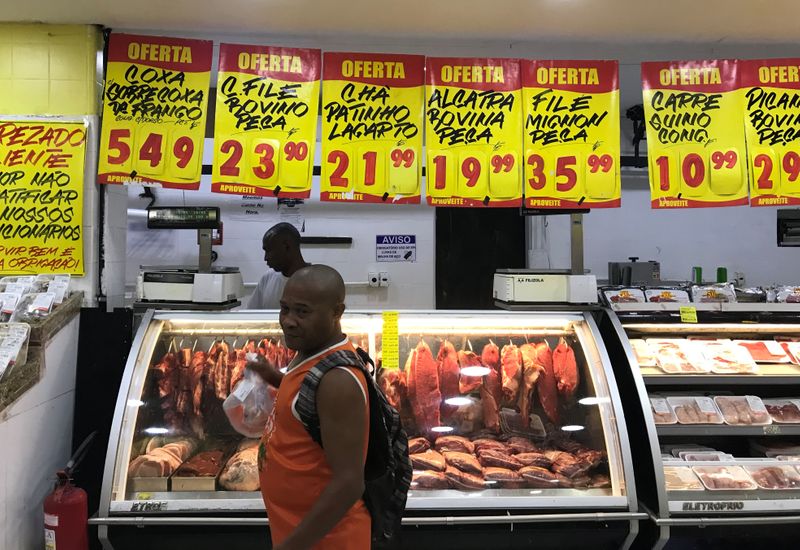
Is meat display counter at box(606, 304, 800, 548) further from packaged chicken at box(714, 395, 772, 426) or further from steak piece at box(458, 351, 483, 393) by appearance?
steak piece at box(458, 351, 483, 393)

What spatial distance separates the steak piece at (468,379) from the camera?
3664mm

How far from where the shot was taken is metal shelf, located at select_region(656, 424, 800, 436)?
339 cm

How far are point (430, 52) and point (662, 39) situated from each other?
179 centimetres

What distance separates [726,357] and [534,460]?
4.93ft

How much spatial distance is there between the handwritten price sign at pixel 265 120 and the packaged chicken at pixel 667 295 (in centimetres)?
246

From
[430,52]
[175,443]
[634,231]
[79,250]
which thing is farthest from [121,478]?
[634,231]

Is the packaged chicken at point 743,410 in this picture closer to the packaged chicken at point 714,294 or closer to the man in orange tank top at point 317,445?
the packaged chicken at point 714,294

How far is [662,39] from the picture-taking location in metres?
4.09

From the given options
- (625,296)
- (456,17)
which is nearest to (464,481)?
(625,296)

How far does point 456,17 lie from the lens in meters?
3.69

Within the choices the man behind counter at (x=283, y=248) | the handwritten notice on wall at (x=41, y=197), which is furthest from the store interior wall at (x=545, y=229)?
the man behind counter at (x=283, y=248)

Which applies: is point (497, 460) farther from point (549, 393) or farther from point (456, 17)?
point (456, 17)

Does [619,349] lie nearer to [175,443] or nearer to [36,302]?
[175,443]

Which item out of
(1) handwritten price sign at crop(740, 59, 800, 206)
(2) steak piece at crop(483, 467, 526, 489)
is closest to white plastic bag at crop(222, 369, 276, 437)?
(2) steak piece at crop(483, 467, 526, 489)
